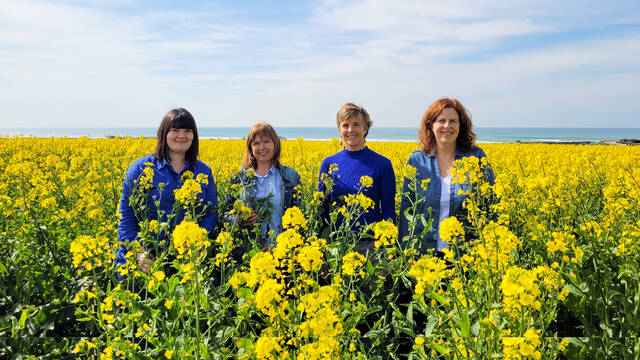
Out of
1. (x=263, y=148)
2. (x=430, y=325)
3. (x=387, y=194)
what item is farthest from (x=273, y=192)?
(x=430, y=325)

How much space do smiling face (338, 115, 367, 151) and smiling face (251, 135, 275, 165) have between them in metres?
0.65

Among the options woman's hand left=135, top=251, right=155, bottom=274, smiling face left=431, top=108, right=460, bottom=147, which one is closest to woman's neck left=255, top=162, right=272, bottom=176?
woman's hand left=135, top=251, right=155, bottom=274

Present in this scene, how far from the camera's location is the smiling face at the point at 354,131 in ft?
11.1

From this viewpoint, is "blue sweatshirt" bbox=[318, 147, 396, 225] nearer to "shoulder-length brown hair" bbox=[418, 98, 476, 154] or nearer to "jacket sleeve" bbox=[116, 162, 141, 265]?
"shoulder-length brown hair" bbox=[418, 98, 476, 154]

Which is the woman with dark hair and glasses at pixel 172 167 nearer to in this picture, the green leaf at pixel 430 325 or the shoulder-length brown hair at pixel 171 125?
the shoulder-length brown hair at pixel 171 125

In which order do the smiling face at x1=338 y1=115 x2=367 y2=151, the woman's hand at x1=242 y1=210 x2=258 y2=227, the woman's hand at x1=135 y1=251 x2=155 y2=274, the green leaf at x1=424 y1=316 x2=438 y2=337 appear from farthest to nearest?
the smiling face at x1=338 y1=115 x2=367 y2=151 < the woman's hand at x1=242 y1=210 x2=258 y2=227 < the woman's hand at x1=135 y1=251 x2=155 y2=274 < the green leaf at x1=424 y1=316 x2=438 y2=337

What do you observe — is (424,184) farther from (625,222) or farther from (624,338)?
(624,338)

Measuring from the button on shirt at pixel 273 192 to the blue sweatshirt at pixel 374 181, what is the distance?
0.37 metres

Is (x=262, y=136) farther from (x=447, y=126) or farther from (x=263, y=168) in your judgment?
(x=447, y=126)

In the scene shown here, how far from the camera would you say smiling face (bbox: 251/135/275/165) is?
343 cm

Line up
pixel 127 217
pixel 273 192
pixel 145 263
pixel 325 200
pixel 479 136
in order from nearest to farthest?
pixel 145 263
pixel 127 217
pixel 273 192
pixel 325 200
pixel 479 136

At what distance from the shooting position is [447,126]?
3158 millimetres

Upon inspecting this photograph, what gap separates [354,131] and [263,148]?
→ 0.82 meters

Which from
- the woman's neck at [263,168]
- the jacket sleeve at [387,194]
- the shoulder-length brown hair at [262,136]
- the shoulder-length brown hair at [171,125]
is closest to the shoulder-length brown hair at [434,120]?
the jacket sleeve at [387,194]
